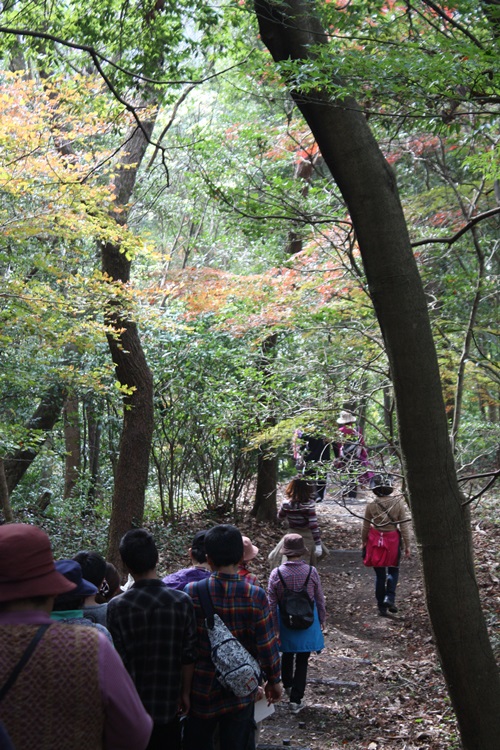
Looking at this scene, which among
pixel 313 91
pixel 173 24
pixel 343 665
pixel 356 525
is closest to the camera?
pixel 313 91

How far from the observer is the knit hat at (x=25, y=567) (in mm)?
2215

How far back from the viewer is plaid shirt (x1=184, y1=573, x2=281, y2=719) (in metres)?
3.90

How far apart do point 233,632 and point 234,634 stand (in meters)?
0.01

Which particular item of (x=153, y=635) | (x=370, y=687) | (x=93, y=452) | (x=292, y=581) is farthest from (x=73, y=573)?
(x=93, y=452)

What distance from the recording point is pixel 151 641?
12.1ft

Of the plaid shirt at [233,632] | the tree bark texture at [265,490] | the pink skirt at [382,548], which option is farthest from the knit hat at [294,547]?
the tree bark texture at [265,490]

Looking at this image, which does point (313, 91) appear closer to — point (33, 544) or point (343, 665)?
point (33, 544)

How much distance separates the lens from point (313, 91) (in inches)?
186

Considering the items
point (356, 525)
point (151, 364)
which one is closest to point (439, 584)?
point (151, 364)

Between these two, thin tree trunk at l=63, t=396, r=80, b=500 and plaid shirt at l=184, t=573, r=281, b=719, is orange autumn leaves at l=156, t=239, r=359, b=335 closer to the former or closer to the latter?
thin tree trunk at l=63, t=396, r=80, b=500

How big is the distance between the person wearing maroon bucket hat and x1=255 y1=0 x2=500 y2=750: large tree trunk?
258 cm

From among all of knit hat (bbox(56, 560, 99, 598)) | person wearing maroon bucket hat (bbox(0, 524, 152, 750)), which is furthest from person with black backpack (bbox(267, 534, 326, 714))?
person wearing maroon bucket hat (bbox(0, 524, 152, 750))

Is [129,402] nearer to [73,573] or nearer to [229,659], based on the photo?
[229,659]

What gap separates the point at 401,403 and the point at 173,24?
17.4 ft
